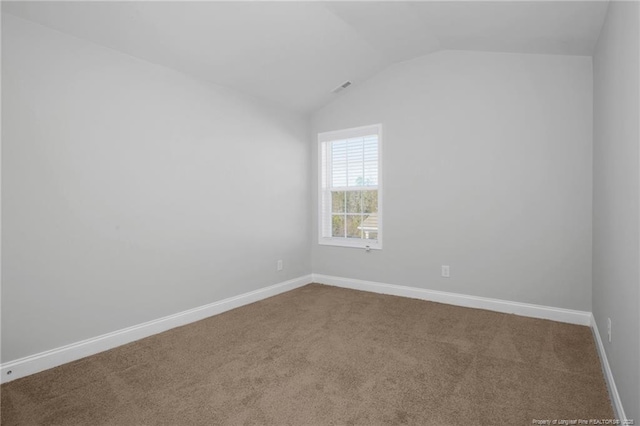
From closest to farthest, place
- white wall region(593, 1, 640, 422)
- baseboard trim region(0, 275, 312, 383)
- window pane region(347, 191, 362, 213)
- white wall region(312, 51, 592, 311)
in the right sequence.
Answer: white wall region(593, 1, 640, 422)
baseboard trim region(0, 275, 312, 383)
white wall region(312, 51, 592, 311)
window pane region(347, 191, 362, 213)

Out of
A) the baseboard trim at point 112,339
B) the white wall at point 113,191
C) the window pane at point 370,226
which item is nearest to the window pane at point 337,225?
the window pane at point 370,226

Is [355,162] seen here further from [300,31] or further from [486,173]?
[300,31]

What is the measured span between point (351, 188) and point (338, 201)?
11.9 inches

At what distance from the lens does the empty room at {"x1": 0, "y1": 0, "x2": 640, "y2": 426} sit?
200 centimetres

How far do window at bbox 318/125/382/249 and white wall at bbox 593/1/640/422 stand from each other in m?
2.24

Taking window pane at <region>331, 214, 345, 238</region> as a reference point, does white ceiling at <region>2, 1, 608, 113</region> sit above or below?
above

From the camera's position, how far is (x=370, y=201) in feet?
14.7

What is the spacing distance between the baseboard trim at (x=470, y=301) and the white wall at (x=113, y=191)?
1.24 m

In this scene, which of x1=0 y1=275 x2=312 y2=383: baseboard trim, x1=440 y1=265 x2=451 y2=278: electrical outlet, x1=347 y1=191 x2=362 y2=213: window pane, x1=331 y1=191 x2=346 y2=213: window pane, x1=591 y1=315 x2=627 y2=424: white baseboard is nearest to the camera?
x1=591 y1=315 x2=627 y2=424: white baseboard

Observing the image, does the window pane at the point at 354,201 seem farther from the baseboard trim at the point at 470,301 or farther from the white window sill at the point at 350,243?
the baseboard trim at the point at 470,301

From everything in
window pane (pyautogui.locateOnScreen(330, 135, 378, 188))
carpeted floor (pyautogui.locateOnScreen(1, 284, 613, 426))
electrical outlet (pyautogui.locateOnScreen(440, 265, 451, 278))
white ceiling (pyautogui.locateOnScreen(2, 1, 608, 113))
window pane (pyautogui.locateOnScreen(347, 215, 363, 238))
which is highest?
white ceiling (pyautogui.locateOnScreen(2, 1, 608, 113))

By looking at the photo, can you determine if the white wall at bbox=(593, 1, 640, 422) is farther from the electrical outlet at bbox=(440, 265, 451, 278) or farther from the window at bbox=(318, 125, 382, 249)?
the window at bbox=(318, 125, 382, 249)

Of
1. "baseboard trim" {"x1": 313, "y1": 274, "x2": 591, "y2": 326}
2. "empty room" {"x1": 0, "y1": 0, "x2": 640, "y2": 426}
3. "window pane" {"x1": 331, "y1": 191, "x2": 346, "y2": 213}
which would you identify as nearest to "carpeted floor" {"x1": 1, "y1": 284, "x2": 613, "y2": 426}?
"empty room" {"x1": 0, "y1": 0, "x2": 640, "y2": 426}

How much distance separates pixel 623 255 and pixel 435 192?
2.24 m
